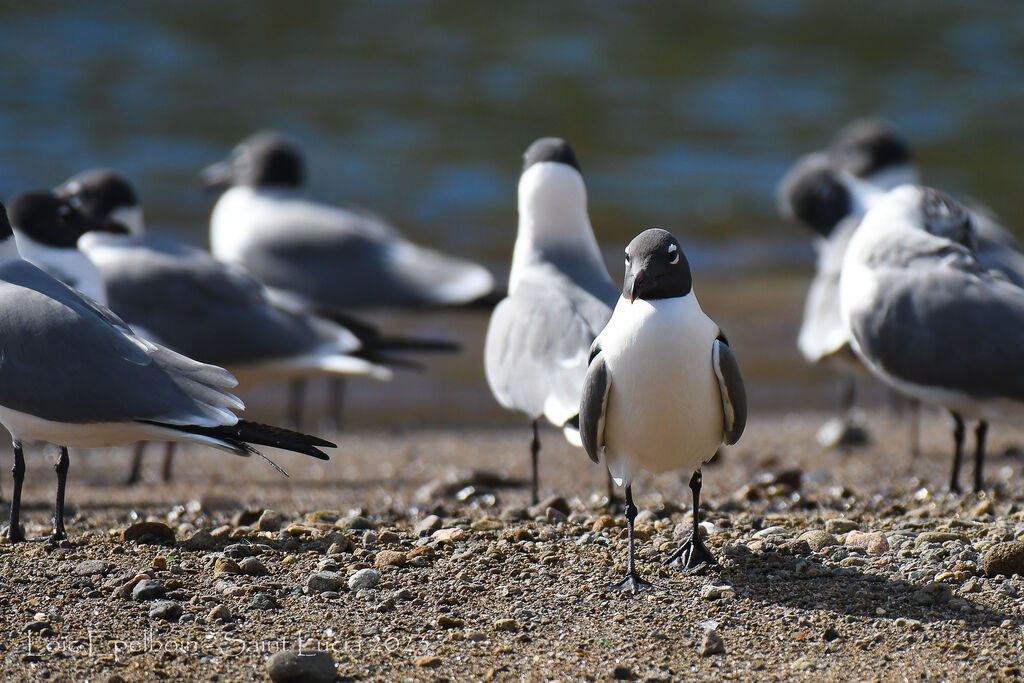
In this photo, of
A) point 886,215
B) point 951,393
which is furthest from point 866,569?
point 886,215

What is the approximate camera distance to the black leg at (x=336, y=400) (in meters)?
8.99

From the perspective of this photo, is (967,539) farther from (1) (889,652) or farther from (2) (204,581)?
(2) (204,581)

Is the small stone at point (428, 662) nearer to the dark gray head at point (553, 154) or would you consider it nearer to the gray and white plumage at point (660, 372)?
the gray and white plumage at point (660, 372)

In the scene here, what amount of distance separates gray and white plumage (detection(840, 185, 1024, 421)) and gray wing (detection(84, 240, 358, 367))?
2943mm

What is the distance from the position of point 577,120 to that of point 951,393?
14.6 metres

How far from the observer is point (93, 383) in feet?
14.4

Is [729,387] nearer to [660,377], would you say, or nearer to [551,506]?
[660,377]

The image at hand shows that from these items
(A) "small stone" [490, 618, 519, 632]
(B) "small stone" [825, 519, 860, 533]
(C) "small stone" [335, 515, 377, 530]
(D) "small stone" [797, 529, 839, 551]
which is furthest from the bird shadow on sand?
(C) "small stone" [335, 515, 377, 530]

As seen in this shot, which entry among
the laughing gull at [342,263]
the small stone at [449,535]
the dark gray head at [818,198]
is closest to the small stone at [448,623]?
the small stone at [449,535]

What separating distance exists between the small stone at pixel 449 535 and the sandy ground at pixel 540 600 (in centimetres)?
3

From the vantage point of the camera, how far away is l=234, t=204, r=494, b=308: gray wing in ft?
29.9

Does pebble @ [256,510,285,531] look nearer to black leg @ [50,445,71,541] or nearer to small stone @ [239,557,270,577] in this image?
small stone @ [239,557,270,577]

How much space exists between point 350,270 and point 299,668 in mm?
5888

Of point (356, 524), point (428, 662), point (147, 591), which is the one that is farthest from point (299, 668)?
point (356, 524)
